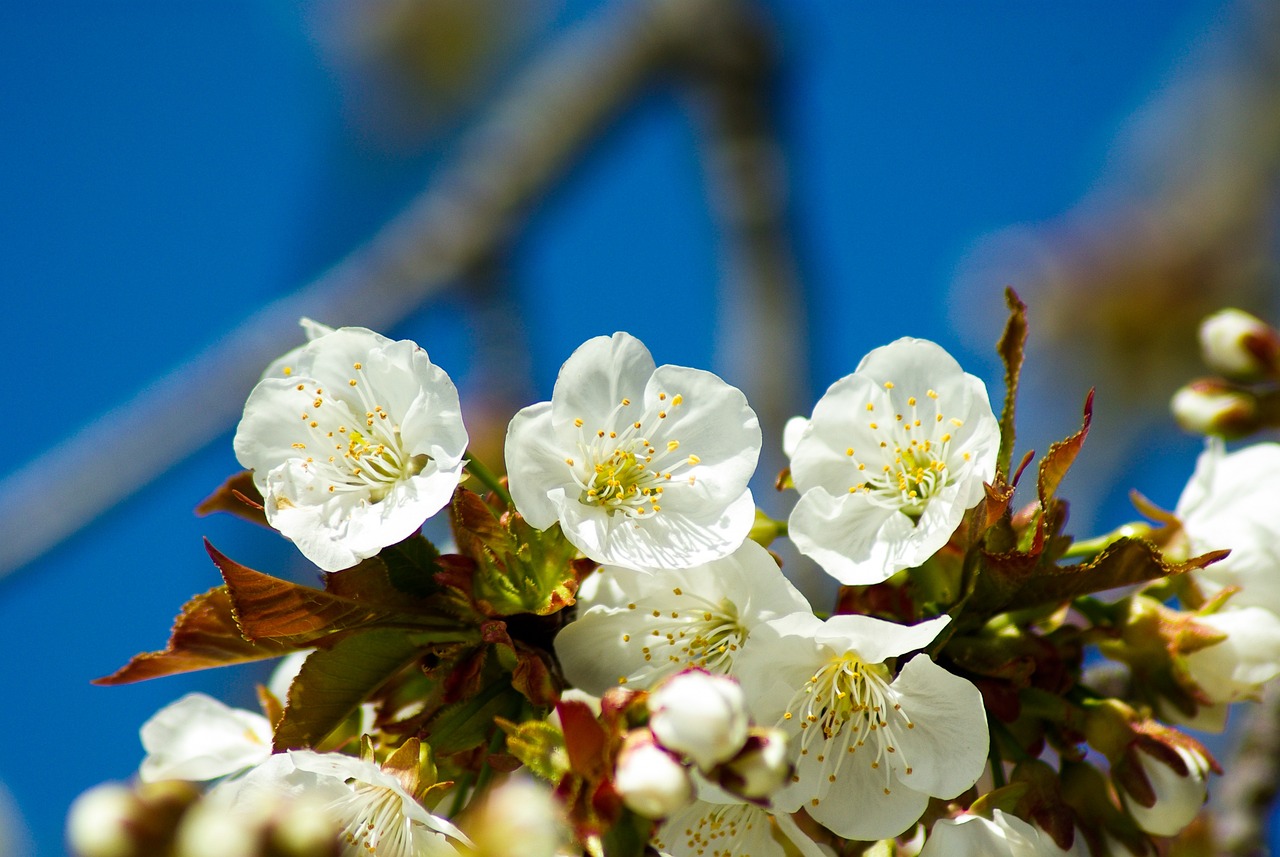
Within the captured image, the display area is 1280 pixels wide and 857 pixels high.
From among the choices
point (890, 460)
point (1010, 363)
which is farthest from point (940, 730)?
point (1010, 363)

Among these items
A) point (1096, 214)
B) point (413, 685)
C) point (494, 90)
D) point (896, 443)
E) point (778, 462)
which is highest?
point (494, 90)

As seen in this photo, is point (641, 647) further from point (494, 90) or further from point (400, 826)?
point (494, 90)

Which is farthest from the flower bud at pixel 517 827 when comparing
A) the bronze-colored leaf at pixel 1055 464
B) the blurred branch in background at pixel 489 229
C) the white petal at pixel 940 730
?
the blurred branch in background at pixel 489 229

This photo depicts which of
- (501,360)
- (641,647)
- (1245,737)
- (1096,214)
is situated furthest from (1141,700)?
(1096,214)

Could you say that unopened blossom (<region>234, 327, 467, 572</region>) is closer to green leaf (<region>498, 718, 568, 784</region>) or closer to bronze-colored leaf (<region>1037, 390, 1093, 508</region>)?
green leaf (<region>498, 718, 568, 784</region>)

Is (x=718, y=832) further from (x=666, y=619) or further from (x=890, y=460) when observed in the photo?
(x=890, y=460)

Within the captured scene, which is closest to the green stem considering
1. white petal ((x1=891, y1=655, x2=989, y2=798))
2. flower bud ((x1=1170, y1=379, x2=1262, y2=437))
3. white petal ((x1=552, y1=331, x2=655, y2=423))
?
white petal ((x1=552, y1=331, x2=655, y2=423))
